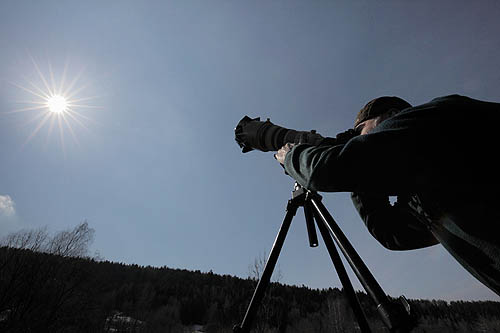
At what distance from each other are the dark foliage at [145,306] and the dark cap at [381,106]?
16312mm

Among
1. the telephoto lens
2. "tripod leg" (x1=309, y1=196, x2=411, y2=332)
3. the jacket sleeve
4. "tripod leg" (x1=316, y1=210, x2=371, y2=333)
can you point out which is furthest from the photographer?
the telephoto lens

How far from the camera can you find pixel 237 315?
2097 cm

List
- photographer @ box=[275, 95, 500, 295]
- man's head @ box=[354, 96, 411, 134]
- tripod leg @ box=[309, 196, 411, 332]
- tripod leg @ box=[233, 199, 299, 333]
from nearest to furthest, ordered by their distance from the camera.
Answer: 1. photographer @ box=[275, 95, 500, 295]
2. tripod leg @ box=[309, 196, 411, 332]
3. man's head @ box=[354, 96, 411, 134]
4. tripod leg @ box=[233, 199, 299, 333]

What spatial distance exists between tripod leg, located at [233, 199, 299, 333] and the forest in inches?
611

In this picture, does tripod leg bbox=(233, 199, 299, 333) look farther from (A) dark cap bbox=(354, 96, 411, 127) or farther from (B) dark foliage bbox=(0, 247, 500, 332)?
(B) dark foliage bbox=(0, 247, 500, 332)

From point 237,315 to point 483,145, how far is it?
24.2 metres

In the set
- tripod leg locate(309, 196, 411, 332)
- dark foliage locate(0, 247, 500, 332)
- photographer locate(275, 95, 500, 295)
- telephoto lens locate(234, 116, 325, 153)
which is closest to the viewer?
photographer locate(275, 95, 500, 295)

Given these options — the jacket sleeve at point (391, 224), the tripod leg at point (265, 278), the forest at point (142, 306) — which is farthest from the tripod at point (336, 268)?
the forest at point (142, 306)

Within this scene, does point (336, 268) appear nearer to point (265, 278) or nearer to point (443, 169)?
point (265, 278)

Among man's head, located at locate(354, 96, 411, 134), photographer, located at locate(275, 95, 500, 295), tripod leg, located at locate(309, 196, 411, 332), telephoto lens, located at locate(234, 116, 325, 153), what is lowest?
A: tripod leg, located at locate(309, 196, 411, 332)

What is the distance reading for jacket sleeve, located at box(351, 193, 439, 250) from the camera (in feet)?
5.22

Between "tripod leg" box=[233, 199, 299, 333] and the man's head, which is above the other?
the man's head

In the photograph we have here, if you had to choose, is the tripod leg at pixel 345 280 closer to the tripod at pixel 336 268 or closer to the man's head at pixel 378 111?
the tripod at pixel 336 268

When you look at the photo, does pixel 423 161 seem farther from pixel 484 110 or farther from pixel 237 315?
pixel 237 315
